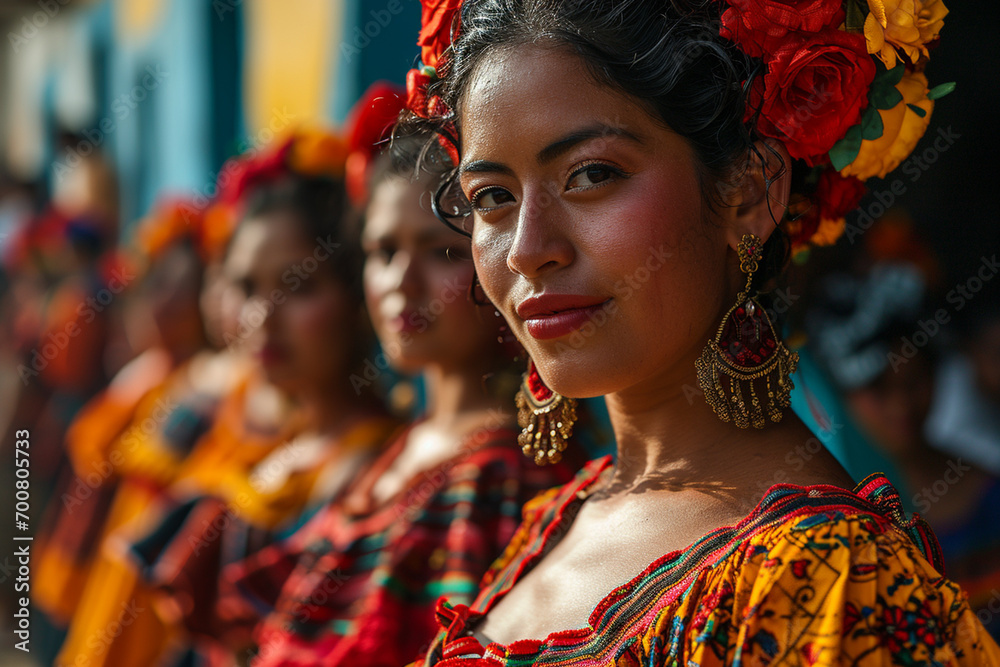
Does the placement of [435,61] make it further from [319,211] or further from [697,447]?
[319,211]

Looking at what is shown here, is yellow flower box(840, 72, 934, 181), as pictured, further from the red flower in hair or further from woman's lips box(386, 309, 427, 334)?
the red flower in hair

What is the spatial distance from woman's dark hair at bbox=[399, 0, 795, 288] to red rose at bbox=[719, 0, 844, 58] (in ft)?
0.09

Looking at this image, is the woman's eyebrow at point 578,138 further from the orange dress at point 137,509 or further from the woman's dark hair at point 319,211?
the orange dress at point 137,509

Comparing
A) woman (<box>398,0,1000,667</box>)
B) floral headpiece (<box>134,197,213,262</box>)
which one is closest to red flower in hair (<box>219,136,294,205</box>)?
floral headpiece (<box>134,197,213,262</box>)

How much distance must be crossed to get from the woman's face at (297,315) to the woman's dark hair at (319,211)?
2cm

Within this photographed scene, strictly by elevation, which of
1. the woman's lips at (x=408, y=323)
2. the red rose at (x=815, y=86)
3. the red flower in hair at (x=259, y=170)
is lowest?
the woman's lips at (x=408, y=323)

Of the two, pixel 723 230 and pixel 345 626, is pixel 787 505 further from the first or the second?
pixel 345 626

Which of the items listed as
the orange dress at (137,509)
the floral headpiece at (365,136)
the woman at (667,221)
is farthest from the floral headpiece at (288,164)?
the woman at (667,221)

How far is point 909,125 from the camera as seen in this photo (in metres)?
1.27

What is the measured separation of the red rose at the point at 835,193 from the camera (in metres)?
1.33

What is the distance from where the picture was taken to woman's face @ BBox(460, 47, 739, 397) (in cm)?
118

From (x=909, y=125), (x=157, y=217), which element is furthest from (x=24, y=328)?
(x=909, y=125)

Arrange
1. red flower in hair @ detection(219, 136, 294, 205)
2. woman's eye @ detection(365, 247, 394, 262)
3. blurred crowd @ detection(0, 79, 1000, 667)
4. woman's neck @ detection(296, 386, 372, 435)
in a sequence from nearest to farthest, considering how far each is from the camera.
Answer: blurred crowd @ detection(0, 79, 1000, 667) → woman's eye @ detection(365, 247, 394, 262) → woman's neck @ detection(296, 386, 372, 435) → red flower in hair @ detection(219, 136, 294, 205)

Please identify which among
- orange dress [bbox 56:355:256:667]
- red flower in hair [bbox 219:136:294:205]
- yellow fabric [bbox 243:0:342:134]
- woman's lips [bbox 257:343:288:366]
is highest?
yellow fabric [bbox 243:0:342:134]
